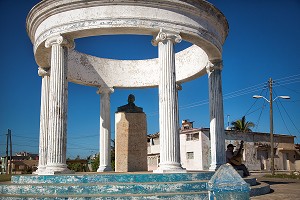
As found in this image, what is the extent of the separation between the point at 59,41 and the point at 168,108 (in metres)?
5.30

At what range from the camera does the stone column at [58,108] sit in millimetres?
13398

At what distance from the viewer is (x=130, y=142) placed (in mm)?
17906

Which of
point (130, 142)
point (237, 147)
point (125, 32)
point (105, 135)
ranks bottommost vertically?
point (237, 147)

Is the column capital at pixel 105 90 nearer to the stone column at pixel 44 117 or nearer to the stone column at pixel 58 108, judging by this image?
the stone column at pixel 44 117

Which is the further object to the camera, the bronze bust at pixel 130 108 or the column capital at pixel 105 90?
the column capital at pixel 105 90

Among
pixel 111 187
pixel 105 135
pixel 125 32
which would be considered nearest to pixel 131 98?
pixel 105 135

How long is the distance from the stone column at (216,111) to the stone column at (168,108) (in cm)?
437

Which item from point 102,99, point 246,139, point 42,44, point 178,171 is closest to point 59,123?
point 42,44

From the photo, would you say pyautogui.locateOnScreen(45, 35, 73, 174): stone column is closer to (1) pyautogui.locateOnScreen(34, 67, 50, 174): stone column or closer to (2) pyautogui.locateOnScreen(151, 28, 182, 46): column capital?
(1) pyautogui.locateOnScreen(34, 67, 50, 174): stone column

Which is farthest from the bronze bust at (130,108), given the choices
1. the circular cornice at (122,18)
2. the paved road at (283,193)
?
the paved road at (283,193)

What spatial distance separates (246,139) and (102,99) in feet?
123

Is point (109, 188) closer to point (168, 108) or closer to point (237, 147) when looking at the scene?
point (168, 108)

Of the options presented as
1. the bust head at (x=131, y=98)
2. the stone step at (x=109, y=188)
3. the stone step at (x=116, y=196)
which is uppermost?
the bust head at (x=131, y=98)

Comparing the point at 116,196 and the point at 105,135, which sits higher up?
the point at 105,135
